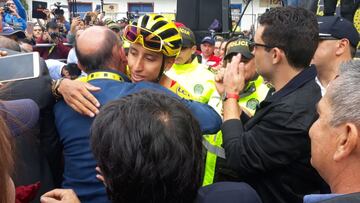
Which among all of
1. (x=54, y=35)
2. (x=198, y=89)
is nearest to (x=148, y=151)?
(x=198, y=89)

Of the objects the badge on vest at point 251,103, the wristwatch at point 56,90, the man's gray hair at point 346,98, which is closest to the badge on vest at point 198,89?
the badge on vest at point 251,103

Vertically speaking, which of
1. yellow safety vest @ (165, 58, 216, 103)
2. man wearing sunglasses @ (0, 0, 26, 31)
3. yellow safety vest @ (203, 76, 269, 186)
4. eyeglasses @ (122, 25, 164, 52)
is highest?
man wearing sunglasses @ (0, 0, 26, 31)

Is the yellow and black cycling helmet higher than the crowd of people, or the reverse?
the yellow and black cycling helmet

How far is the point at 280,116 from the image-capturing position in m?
1.84

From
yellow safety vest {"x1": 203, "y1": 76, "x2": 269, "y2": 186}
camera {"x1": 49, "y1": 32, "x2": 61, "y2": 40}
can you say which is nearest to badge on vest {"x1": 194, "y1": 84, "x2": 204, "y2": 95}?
yellow safety vest {"x1": 203, "y1": 76, "x2": 269, "y2": 186}

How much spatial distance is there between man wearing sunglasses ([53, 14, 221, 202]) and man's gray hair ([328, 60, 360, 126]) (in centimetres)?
56

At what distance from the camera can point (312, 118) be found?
1.82 meters

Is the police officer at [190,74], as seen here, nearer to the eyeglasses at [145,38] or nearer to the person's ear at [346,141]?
the eyeglasses at [145,38]

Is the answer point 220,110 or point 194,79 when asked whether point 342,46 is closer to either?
Result: point 220,110

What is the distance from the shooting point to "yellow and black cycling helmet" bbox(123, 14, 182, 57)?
213 cm

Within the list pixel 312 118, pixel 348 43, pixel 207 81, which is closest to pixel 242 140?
pixel 312 118

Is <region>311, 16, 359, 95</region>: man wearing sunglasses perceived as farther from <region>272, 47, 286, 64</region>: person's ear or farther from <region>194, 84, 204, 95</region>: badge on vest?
<region>194, 84, 204, 95</region>: badge on vest

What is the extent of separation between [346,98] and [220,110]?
1792 mm

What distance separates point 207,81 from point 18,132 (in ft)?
8.79
